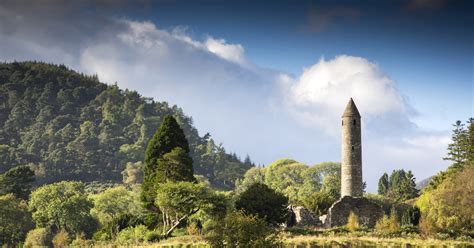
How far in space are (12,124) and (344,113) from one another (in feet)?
360

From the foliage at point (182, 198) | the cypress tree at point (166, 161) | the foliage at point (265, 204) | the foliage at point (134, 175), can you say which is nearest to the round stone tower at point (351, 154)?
the foliage at point (265, 204)

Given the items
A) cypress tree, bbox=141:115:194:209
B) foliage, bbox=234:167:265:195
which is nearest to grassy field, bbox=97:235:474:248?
cypress tree, bbox=141:115:194:209

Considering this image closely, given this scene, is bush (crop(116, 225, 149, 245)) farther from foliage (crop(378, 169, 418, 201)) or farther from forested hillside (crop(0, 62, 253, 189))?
forested hillside (crop(0, 62, 253, 189))

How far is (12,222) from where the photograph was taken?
172 ft

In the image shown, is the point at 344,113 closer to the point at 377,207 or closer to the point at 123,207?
the point at 377,207

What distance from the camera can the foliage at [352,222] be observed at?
40.0 meters

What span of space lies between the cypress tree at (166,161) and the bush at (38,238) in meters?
11.3

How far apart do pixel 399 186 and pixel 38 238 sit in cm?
5146

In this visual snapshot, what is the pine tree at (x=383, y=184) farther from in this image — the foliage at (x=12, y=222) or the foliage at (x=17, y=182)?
the foliage at (x=12, y=222)

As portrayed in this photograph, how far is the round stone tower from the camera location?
168 ft

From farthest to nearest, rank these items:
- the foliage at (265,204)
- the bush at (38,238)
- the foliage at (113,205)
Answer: the foliage at (113,205)
the bush at (38,238)
the foliage at (265,204)

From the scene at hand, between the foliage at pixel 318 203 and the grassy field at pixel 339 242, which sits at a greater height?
the foliage at pixel 318 203

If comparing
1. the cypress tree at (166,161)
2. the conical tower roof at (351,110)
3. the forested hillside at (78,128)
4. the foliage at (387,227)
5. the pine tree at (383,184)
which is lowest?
the foliage at (387,227)

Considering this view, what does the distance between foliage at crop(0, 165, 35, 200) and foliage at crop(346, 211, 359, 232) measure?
126 ft
